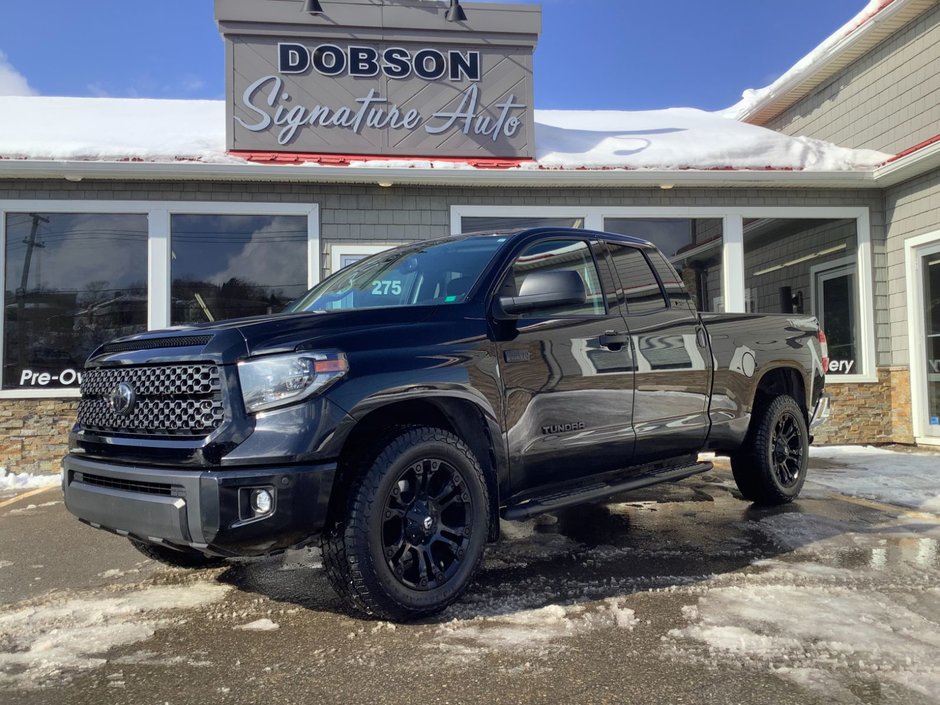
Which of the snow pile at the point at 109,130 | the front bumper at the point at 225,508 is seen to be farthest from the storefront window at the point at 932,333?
the front bumper at the point at 225,508

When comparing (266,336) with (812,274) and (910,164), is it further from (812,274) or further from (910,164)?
(812,274)

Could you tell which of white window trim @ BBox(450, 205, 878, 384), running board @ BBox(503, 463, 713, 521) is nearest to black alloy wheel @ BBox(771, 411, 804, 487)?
running board @ BBox(503, 463, 713, 521)

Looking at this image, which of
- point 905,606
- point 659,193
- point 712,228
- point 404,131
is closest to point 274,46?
point 404,131

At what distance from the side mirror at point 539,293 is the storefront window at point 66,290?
623 centimetres

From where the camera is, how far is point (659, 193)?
367 inches

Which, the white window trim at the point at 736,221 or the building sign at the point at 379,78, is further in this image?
the building sign at the point at 379,78

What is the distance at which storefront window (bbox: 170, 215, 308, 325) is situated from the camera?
846 centimetres

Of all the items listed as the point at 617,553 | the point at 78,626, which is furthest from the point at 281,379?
the point at 617,553

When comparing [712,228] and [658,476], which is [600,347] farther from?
[712,228]

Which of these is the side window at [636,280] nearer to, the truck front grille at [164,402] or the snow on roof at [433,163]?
the truck front grille at [164,402]

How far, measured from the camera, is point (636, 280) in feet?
15.2

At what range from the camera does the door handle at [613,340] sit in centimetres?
409

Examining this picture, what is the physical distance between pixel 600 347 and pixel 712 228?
622cm

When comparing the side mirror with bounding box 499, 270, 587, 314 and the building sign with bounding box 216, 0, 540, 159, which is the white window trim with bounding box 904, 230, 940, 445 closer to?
the building sign with bounding box 216, 0, 540, 159
